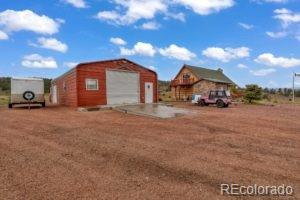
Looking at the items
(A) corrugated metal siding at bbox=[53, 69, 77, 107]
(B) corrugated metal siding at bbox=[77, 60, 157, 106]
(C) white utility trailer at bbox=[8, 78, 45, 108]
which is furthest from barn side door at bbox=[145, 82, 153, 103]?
(C) white utility trailer at bbox=[8, 78, 45, 108]

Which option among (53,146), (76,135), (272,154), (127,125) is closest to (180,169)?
(272,154)

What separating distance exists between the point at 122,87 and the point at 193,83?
20.4 m

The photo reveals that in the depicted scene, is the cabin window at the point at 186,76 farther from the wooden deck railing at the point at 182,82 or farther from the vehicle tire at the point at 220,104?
the vehicle tire at the point at 220,104

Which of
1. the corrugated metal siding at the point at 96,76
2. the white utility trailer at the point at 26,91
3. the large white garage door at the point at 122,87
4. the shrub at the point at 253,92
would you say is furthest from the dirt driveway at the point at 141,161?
the shrub at the point at 253,92

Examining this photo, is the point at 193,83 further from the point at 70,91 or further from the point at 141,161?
the point at 141,161

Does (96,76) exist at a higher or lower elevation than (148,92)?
higher

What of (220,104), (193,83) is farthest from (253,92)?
(193,83)

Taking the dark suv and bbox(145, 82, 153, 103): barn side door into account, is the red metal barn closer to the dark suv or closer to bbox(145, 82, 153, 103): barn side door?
bbox(145, 82, 153, 103): barn side door

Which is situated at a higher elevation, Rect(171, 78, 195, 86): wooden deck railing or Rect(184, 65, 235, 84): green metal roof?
Rect(184, 65, 235, 84): green metal roof

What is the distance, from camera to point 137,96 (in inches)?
1028

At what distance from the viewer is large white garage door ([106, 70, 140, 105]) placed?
23.9 meters

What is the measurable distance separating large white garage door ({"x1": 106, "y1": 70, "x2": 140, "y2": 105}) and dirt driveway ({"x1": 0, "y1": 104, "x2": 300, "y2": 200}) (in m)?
12.5

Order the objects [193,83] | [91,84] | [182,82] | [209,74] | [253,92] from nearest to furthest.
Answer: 1. [91,84]
2. [253,92]
3. [193,83]
4. [182,82]
5. [209,74]

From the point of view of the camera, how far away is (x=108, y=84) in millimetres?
23781
